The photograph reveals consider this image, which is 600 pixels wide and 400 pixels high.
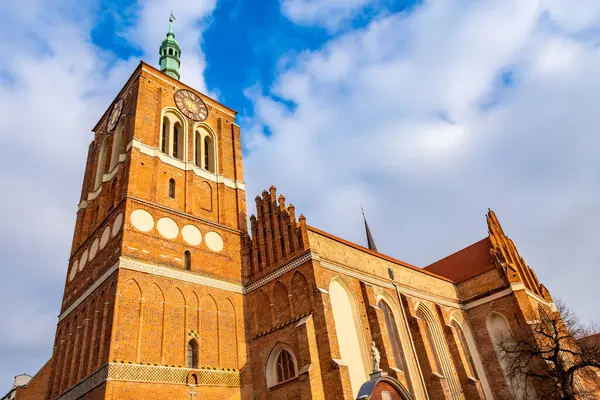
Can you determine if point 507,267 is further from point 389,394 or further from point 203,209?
point 203,209

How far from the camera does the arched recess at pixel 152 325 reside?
1734cm

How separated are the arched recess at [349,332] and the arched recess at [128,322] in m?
7.85

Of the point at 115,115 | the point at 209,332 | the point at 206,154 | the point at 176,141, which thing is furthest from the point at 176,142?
the point at 209,332

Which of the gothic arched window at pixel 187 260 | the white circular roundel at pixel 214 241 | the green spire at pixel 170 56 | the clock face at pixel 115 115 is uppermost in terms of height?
the green spire at pixel 170 56

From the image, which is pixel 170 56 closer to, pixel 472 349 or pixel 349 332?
pixel 349 332

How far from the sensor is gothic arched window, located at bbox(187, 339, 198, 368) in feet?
61.0

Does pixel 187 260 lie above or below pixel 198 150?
below

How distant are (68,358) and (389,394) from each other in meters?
13.7

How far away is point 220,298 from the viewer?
2097 centimetres

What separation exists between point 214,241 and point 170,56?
14.9m

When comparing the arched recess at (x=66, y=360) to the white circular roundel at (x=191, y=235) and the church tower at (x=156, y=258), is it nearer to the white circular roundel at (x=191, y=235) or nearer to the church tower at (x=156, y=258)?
the church tower at (x=156, y=258)

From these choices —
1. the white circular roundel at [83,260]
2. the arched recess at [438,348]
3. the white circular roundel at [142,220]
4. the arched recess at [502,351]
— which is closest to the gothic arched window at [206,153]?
the white circular roundel at [142,220]

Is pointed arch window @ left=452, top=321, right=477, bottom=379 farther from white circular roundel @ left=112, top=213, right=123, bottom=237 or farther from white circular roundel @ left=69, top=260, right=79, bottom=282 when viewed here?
white circular roundel @ left=69, top=260, right=79, bottom=282

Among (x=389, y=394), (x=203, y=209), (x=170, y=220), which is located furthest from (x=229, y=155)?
(x=389, y=394)
